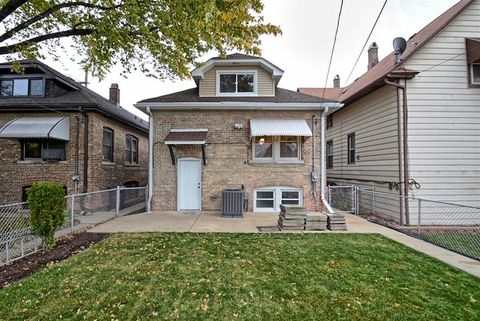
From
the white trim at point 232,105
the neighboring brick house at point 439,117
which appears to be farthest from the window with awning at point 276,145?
the neighboring brick house at point 439,117

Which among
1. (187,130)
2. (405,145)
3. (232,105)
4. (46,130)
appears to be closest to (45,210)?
(187,130)

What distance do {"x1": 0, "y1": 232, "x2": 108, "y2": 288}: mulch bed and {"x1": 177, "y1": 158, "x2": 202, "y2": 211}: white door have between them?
3.77 metres

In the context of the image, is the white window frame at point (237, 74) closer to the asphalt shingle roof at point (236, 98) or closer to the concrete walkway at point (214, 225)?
the asphalt shingle roof at point (236, 98)

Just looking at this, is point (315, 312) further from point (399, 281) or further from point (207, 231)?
point (207, 231)

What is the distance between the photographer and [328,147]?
Answer: 16.7 meters

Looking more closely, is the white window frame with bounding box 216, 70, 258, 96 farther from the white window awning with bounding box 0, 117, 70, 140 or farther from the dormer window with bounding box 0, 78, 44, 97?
the dormer window with bounding box 0, 78, 44, 97

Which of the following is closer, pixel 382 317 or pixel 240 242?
pixel 382 317

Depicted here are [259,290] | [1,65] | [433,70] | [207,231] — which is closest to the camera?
[259,290]

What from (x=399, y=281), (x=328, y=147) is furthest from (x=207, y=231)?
(x=328, y=147)

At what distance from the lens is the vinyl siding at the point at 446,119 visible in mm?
9102

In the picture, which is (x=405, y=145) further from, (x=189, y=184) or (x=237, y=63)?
(x=189, y=184)

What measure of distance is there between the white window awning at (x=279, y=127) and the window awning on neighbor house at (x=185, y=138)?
2080 mm

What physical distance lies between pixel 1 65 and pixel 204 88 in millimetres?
9657

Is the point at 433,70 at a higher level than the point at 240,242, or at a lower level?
higher
